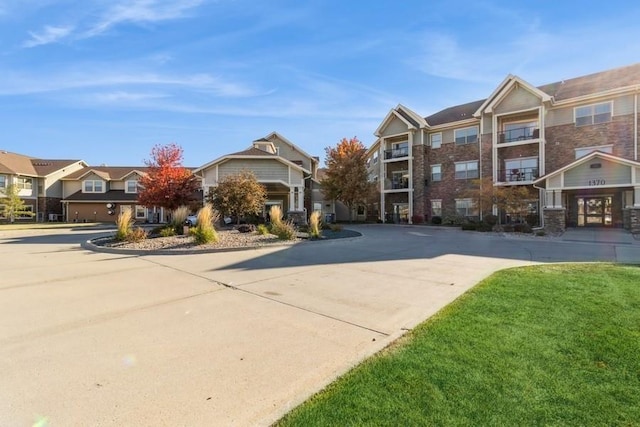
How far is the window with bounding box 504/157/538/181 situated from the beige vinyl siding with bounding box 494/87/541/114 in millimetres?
4087

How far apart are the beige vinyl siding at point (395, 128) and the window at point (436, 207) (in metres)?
7.69

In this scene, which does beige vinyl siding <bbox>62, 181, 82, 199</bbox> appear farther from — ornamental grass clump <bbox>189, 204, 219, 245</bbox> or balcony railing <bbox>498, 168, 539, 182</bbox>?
balcony railing <bbox>498, 168, 539, 182</bbox>

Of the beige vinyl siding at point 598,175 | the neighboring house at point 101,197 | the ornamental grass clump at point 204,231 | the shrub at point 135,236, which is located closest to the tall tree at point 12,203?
the neighboring house at point 101,197

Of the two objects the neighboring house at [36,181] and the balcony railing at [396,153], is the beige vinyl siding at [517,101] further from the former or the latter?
the neighboring house at [36,181]

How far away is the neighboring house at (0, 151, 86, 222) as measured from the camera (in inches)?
1468

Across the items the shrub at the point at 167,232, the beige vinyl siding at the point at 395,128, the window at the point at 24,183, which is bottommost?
the shrub at the point at 167,232

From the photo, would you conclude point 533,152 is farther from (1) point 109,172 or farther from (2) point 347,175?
(1) point 109,172

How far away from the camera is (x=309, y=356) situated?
3.74m

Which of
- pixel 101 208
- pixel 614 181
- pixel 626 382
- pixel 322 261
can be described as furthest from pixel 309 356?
pixel 101 208

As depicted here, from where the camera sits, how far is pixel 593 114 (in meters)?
23.4

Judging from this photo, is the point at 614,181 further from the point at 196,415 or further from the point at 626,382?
the point at 196,415

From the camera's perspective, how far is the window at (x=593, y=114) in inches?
902

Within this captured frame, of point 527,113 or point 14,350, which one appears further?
point 527,113

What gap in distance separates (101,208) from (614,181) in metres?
48.4
